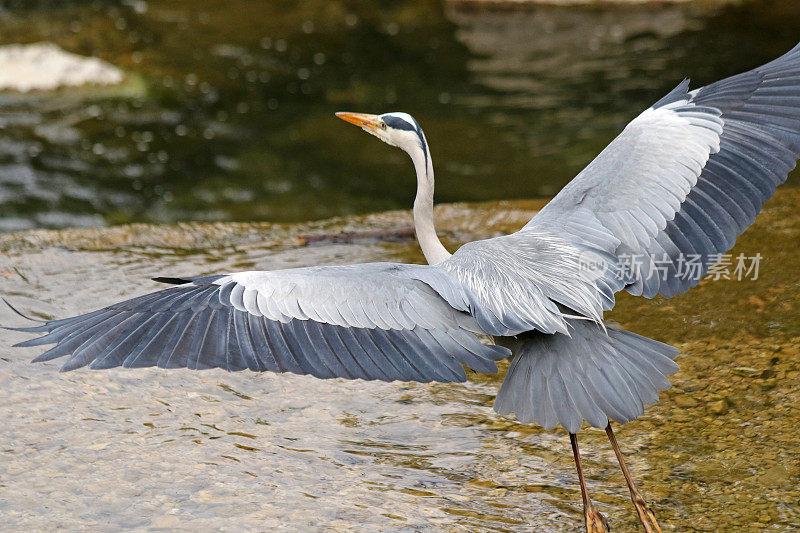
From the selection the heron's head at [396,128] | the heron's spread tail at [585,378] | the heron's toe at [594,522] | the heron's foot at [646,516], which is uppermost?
the heron's head at [396,128]


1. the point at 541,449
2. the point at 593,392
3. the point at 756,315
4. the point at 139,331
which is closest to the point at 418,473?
the point at 541,449

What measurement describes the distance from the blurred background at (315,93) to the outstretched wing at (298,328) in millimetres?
5655

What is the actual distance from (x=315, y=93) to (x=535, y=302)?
29.8 feet

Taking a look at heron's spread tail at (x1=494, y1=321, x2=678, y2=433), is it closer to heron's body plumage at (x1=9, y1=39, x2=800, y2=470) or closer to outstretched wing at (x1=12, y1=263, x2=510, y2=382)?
heron's body plumage at (x1=9, y1=39, x2=800, y2=470)

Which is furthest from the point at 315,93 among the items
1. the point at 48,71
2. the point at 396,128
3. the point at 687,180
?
the point at 687,180

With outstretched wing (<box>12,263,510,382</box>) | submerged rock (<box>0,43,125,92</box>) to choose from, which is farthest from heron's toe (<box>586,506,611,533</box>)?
submerged rock (<box>0,43,125,92</box>)

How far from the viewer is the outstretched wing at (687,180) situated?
3.98 m

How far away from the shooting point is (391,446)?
4.10 meters

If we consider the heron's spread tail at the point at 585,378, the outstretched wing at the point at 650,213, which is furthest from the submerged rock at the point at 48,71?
the heron's spread tail at the point at 585,378

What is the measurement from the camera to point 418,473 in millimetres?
3881

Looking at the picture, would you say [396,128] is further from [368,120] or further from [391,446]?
[391,446]

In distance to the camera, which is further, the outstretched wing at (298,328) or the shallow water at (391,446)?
the shallow water at (391,446)

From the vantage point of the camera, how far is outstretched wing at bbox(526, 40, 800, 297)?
398 cm

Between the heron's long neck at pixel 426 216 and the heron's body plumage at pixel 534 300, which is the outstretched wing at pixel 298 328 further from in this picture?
the heron's long neck at pixel 426 216
